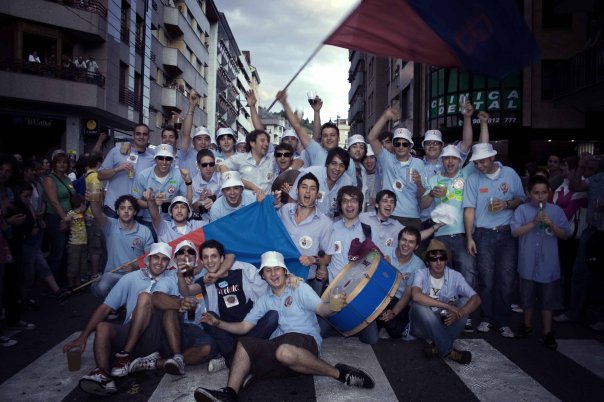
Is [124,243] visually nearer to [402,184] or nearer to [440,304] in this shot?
[402,184]

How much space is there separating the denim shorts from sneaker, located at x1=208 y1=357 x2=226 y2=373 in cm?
360

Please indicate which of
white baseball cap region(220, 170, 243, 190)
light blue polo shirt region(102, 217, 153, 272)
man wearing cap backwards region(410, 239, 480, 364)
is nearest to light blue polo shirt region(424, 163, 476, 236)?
man wearing cap backwards region(410, 239, 480, 364)

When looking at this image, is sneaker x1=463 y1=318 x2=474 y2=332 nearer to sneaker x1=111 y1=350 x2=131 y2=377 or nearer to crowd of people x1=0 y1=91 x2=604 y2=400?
crowd of people x1=0 y1=91 x2=604 y2=400

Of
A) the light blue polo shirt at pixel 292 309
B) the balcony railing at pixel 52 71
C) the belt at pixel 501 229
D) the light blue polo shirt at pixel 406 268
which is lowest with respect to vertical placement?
the light blue polo shirt at pixel 292 309

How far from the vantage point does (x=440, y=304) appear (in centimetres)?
528

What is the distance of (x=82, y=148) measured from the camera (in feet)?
76.7

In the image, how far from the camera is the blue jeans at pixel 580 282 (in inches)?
255

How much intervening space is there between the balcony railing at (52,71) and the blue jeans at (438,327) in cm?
2095

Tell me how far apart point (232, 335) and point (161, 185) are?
9.31ft

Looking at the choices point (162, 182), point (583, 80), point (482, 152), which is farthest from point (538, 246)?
point (583, 80)

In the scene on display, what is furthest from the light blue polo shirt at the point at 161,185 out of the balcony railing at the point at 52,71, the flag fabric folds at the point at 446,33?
the balcony railing at the point at 52,71

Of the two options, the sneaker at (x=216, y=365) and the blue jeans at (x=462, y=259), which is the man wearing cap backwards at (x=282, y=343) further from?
the blue jeans at (x=462, y=259)

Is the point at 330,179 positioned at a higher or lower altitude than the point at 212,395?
higher

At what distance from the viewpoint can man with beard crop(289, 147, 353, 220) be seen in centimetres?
660
